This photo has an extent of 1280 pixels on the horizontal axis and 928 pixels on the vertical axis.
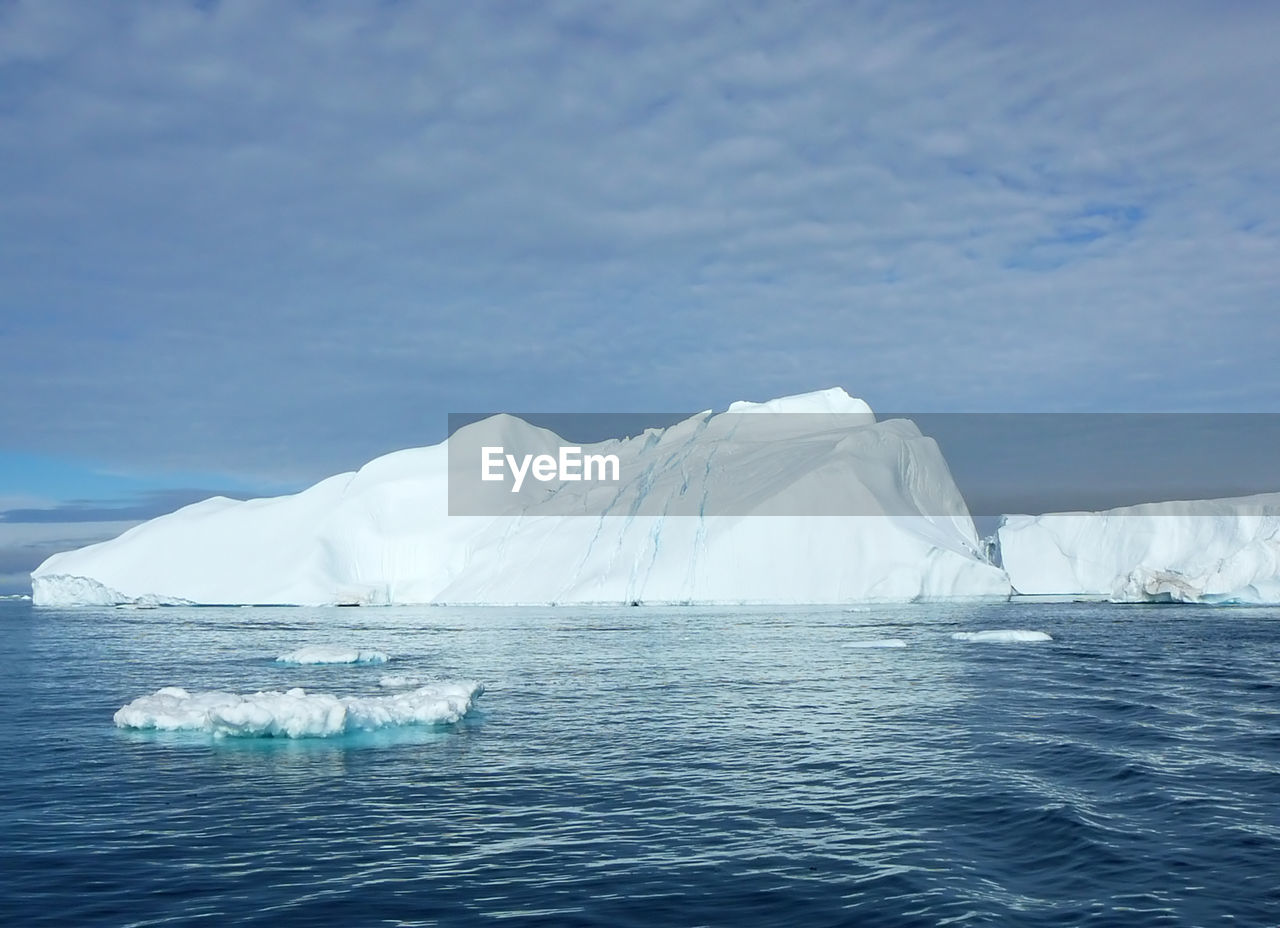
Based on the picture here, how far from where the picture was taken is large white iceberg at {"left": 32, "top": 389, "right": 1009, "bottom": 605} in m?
57.8

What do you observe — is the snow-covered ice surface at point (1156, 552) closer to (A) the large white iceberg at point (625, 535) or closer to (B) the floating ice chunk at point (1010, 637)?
(A) the large white iceberg at point (625, 535)

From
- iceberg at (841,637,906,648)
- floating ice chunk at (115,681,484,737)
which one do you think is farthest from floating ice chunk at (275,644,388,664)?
iceberg at (841,637,906,648)

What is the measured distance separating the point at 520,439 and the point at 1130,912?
255 ft

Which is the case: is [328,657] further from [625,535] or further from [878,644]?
[625,535]

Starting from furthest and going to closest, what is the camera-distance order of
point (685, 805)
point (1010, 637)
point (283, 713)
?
point (1010, 637)
point (283, 713)
point (685, 805)

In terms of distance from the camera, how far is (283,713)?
611 inches

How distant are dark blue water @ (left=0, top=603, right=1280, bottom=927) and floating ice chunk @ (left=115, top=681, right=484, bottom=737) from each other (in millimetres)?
268

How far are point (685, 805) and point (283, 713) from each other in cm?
747

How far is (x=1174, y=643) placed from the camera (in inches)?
1271

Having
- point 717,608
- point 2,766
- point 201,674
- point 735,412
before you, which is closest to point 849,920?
point 2,766

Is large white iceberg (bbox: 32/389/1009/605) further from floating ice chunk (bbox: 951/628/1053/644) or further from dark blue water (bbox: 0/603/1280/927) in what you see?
dark blue water (bbox: 0/603/1280/927)

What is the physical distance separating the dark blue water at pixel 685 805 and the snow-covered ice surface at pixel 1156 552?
42428 mm

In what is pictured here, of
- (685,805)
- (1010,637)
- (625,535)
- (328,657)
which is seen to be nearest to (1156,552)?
(625,535)

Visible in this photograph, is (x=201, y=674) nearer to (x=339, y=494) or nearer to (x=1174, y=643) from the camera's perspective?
(x=1174, y=643)
